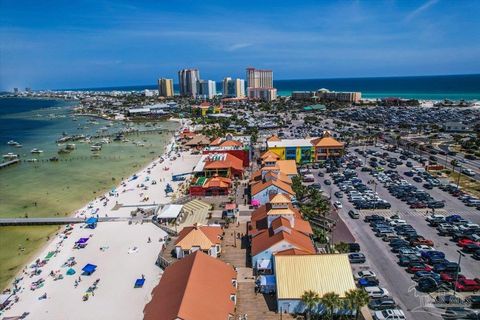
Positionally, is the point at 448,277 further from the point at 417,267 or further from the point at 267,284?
the point at 267,284

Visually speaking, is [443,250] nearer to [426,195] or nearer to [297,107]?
[426,195]

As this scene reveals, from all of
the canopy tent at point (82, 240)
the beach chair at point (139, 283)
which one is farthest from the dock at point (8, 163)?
the beach chair at point (139, 283)

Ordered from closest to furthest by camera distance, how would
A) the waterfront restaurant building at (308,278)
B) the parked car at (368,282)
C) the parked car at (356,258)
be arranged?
1. the waterfront restaurant building at (308,278)
2. the parked car at (368,282)
3. the parked car at (356,258)

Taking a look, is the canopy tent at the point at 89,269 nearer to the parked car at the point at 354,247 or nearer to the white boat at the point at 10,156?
the parked car at the point at 354,247

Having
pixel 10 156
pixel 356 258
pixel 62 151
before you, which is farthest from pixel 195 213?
pixel 10 156

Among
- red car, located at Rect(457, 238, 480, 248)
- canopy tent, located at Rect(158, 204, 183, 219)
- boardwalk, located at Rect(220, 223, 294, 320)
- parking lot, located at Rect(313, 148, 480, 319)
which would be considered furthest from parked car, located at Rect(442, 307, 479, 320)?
canopy tent, located at Rect(158, 204, 183, 219)

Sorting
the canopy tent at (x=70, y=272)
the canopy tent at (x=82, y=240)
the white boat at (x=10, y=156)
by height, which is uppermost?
the white boat at (x=10, y=156)

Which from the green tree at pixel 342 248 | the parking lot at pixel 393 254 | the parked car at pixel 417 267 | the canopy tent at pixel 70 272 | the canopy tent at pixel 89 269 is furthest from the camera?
the canopy tent at pixel 70 272
